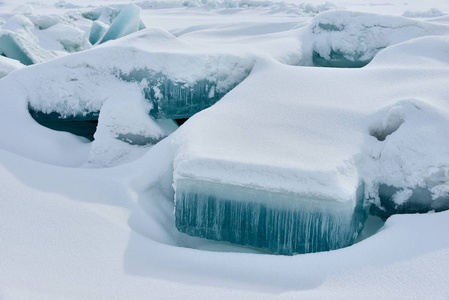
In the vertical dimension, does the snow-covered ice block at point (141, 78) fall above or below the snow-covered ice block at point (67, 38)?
above

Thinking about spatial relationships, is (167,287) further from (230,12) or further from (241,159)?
(230,12)

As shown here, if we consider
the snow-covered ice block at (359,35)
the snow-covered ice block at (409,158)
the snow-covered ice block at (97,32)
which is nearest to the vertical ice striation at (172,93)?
the snow-covered ice block at (409,158)

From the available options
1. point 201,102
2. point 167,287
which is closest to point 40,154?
point 201,102

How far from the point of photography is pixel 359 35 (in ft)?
10.3

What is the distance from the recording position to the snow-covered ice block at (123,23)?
4.26 m

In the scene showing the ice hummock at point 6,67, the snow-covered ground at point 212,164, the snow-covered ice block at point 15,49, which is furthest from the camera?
the snow-covered ice block at point 15,49

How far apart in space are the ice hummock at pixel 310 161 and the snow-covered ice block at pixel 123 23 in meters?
2.61

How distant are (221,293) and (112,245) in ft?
1.46

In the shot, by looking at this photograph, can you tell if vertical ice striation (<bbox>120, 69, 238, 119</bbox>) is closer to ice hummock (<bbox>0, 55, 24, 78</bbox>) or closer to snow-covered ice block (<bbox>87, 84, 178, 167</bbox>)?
snow-covered ice block (<bbox>87, 84, 178, 167</bbox>)

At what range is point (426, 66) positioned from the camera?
7.60ft

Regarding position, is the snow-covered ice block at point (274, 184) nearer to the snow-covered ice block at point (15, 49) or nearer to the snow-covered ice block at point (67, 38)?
the snow-covered ice block at point (15, 49)

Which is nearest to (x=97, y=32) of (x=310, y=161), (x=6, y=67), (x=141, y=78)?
(x=6, y=67)

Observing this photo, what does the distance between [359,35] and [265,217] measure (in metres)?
2.05

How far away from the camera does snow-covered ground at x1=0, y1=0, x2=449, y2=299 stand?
134 cm
